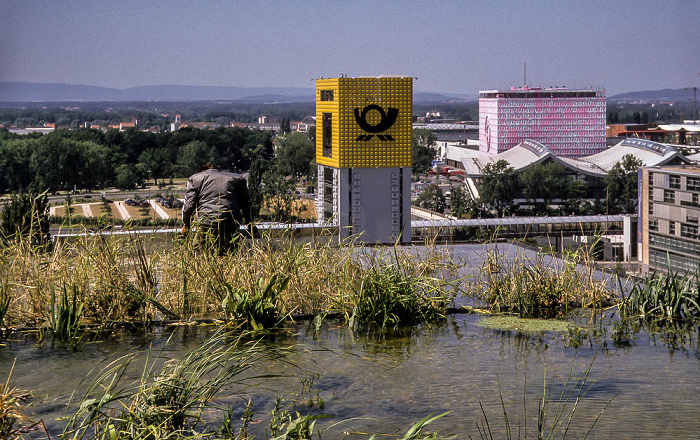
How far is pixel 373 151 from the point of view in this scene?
35406 mm

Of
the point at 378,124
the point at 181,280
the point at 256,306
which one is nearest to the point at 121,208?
the point at 378,124

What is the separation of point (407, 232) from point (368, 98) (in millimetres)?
5897

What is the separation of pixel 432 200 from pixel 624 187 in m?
17.4

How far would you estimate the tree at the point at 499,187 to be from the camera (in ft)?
246

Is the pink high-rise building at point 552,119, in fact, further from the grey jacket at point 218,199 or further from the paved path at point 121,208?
the grey jacket at point 218,199

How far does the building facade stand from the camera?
133 ft

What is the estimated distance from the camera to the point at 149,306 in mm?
5039

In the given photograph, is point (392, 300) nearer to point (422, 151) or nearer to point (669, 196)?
point (669, 196)

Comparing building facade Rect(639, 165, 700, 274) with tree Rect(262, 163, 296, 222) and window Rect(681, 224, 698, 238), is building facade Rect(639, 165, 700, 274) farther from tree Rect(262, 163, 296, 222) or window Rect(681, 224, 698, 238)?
tree Rect(262, 163, 296, 222)

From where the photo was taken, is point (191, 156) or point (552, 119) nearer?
point (191, 156)

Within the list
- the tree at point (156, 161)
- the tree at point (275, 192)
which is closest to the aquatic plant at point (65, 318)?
the tree at point (275, 192)

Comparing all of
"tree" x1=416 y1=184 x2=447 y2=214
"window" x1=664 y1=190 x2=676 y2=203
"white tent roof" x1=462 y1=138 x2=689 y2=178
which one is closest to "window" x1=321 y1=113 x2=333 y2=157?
"window" x1=664 y1=190 x2=676 y2=203

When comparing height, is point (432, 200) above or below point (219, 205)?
above

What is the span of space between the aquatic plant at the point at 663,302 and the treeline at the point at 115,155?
6958 centimetres
